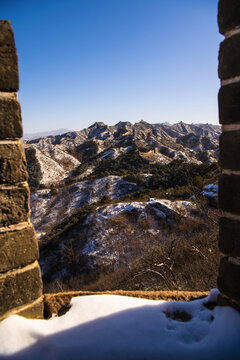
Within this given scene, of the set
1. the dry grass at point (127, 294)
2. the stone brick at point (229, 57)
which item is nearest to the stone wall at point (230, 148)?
the stone brick at point (229, 57)

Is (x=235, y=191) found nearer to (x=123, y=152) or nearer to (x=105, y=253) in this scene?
(x=105, y=253)

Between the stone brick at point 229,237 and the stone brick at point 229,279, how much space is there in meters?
0.08

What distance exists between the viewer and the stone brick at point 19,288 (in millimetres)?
1496

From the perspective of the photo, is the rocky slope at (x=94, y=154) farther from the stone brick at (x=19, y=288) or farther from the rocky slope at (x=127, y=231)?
the stone brick at (x=19, y=288)

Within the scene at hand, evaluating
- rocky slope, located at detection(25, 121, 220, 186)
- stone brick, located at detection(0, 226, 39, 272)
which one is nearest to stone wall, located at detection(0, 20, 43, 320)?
stone brick, located at detection(0, 226, 39, 272)

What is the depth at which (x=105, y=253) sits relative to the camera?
11.7 meters

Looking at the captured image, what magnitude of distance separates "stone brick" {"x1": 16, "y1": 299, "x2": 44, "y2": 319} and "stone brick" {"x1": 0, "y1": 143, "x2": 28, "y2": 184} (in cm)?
90

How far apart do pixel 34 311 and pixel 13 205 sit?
0.80 m

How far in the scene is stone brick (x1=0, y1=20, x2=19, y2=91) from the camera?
4.65 ft

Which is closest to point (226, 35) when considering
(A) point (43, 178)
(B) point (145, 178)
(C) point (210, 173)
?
(C) point (210, 173)

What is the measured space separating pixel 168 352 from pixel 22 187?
131cm

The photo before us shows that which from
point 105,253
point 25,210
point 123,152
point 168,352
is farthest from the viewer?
point 123,152

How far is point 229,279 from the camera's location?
56.4 inches

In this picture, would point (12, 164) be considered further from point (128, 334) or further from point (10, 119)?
point (128, 334)
